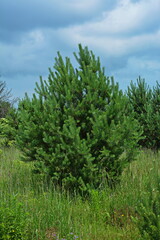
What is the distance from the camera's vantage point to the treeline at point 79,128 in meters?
6.74

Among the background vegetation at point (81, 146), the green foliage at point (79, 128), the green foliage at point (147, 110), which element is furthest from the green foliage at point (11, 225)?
the green foliage at point (147, 110)

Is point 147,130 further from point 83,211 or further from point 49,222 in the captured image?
point 49,222

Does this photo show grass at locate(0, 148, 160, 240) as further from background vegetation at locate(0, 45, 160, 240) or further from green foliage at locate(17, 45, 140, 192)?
green foliage at locate(17, 45, 140, 192)

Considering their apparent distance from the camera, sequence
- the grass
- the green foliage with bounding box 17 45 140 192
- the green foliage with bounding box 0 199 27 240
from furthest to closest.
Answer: the green foliage with bounding box 17 45 140 192 < the grass < the green foliage with bounding box 0 199 27 240

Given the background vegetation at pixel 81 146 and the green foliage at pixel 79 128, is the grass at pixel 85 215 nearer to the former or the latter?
the background vegetation at pixel 81 146

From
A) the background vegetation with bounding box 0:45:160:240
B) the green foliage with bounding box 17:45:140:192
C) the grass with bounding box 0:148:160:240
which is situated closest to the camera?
the grass with bounding box 0:148:160:240

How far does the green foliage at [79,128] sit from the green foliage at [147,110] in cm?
629

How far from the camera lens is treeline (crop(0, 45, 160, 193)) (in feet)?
22.1

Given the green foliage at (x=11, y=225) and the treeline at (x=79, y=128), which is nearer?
the green foliage at (x=11, y=225)

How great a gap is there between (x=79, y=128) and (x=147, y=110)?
7840 millimetres

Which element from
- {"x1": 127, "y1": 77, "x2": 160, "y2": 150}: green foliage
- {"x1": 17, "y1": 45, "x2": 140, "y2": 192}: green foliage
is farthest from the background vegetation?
{"x1": 127, "y1": 77, "x2": 160, "y2": 150}: green foliage

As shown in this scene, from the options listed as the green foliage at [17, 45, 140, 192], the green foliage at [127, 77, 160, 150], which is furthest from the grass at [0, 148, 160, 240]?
the green foliage at [127, 77, 160, 150]

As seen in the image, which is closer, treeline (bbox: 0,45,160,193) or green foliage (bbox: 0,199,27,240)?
green foliage (bbox: 0,199,27,240)

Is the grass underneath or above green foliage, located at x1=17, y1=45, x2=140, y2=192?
underneath
